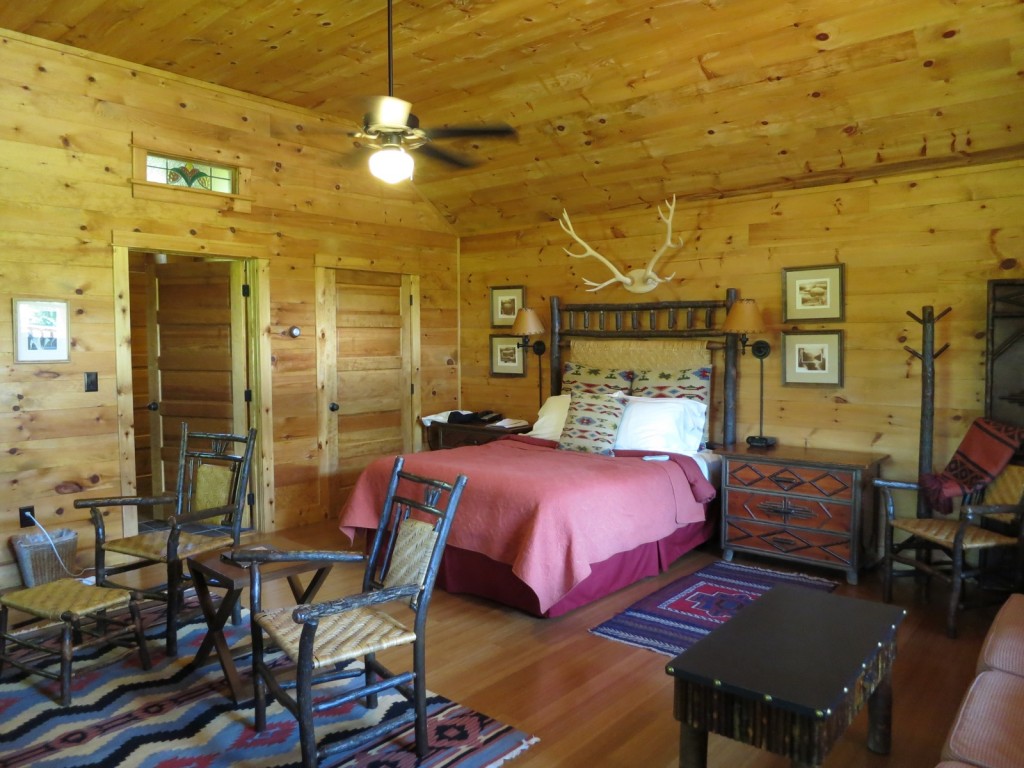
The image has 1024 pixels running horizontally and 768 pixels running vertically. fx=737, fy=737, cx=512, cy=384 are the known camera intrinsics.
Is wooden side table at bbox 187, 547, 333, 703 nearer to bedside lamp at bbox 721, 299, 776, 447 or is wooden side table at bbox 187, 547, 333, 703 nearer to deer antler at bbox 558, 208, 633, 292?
bedside lamp at bbox 721, 299, 776, 447

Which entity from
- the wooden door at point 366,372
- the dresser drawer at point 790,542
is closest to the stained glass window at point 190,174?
the wooden door at point 366,372

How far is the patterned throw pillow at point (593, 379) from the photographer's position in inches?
205

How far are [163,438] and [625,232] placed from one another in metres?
3.79

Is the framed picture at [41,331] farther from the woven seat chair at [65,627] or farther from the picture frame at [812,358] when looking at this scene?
the picture frame at [812,358]

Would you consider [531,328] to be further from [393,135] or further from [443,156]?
[393,135]

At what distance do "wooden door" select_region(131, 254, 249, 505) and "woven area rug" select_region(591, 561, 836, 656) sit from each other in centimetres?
312

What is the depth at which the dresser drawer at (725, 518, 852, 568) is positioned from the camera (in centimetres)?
414

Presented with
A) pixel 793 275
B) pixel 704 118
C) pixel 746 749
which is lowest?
pixel 746 749

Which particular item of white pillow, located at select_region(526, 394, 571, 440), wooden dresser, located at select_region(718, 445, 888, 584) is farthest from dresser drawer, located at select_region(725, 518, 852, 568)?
white pillow, located at select_region(526, 394, 571, 440)

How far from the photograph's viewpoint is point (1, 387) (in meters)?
4.08

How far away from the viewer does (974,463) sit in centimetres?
380

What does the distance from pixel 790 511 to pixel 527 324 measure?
7.99 ft

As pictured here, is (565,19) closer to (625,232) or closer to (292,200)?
(625,232)

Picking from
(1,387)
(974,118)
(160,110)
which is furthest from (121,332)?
(974,118)
